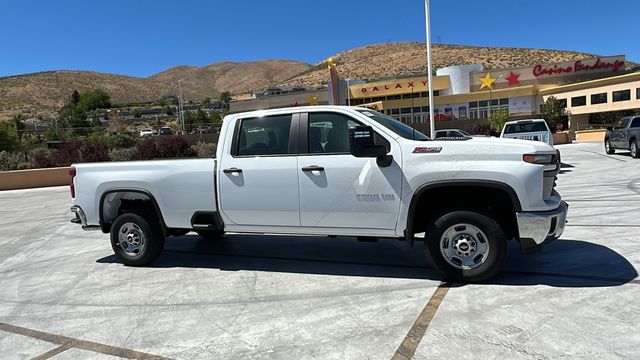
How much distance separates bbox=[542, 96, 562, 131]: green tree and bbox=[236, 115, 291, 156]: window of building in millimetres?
58817

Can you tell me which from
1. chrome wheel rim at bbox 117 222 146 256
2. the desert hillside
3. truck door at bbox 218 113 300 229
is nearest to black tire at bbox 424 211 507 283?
truck door at bbox 218 113 300 229

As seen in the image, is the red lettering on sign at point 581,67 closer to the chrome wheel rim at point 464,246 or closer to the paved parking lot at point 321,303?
the paved parking lot at point 321,303

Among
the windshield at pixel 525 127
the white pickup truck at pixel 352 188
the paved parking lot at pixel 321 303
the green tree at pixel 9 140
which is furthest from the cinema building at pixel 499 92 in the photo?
the white pickup truck at pixel 352 188

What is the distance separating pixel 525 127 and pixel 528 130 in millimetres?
168

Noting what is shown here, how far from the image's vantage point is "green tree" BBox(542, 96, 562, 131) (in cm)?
5830

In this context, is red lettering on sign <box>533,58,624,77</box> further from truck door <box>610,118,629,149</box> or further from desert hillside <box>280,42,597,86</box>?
truck door <box>610,118,629,149</box>

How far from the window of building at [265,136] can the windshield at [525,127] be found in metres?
11.8

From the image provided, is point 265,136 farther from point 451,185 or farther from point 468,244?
point 468,244

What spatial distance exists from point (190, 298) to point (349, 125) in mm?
2635

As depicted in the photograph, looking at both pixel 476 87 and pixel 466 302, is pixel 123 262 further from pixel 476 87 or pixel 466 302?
pixel 476 87

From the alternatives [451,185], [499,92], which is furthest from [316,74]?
[451,185]

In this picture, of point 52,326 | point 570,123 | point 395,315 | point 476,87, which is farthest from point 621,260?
point 476,87

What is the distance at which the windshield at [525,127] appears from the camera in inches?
616

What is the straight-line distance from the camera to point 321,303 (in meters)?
4.87
